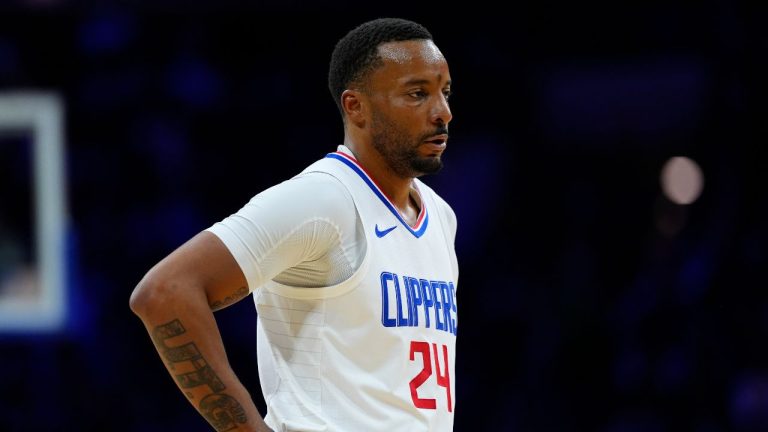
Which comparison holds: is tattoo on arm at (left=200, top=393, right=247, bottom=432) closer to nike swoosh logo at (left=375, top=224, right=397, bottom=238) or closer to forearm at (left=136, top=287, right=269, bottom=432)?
forearm at (left=136, top=287, right=269, bottom=432)

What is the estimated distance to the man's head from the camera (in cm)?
270

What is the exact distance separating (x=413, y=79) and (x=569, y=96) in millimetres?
3789

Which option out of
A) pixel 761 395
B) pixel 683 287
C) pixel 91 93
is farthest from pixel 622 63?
pixel 91 93

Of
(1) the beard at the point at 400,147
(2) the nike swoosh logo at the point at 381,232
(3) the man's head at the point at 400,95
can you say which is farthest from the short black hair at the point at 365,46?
(2) the nike swoosh logo at the point at 381,232

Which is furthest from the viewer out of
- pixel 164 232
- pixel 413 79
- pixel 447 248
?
pixel 164 232

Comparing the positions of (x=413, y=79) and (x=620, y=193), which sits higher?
(x=413, y=79)

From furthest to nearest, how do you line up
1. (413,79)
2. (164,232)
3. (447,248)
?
(164,232), (447,248), (413,79)

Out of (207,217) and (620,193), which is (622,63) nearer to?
(620,193)

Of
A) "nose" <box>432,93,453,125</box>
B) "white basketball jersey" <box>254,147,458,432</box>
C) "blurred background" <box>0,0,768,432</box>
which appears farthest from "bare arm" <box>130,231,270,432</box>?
"blurred background" <box>0,0,768,432</box>

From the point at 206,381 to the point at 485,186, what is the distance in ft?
13.4

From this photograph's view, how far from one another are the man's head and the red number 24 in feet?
1.46

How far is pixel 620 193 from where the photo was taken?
6422 millimetres

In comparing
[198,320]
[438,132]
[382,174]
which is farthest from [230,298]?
[438,132]

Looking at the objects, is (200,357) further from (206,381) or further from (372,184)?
(372,184)
